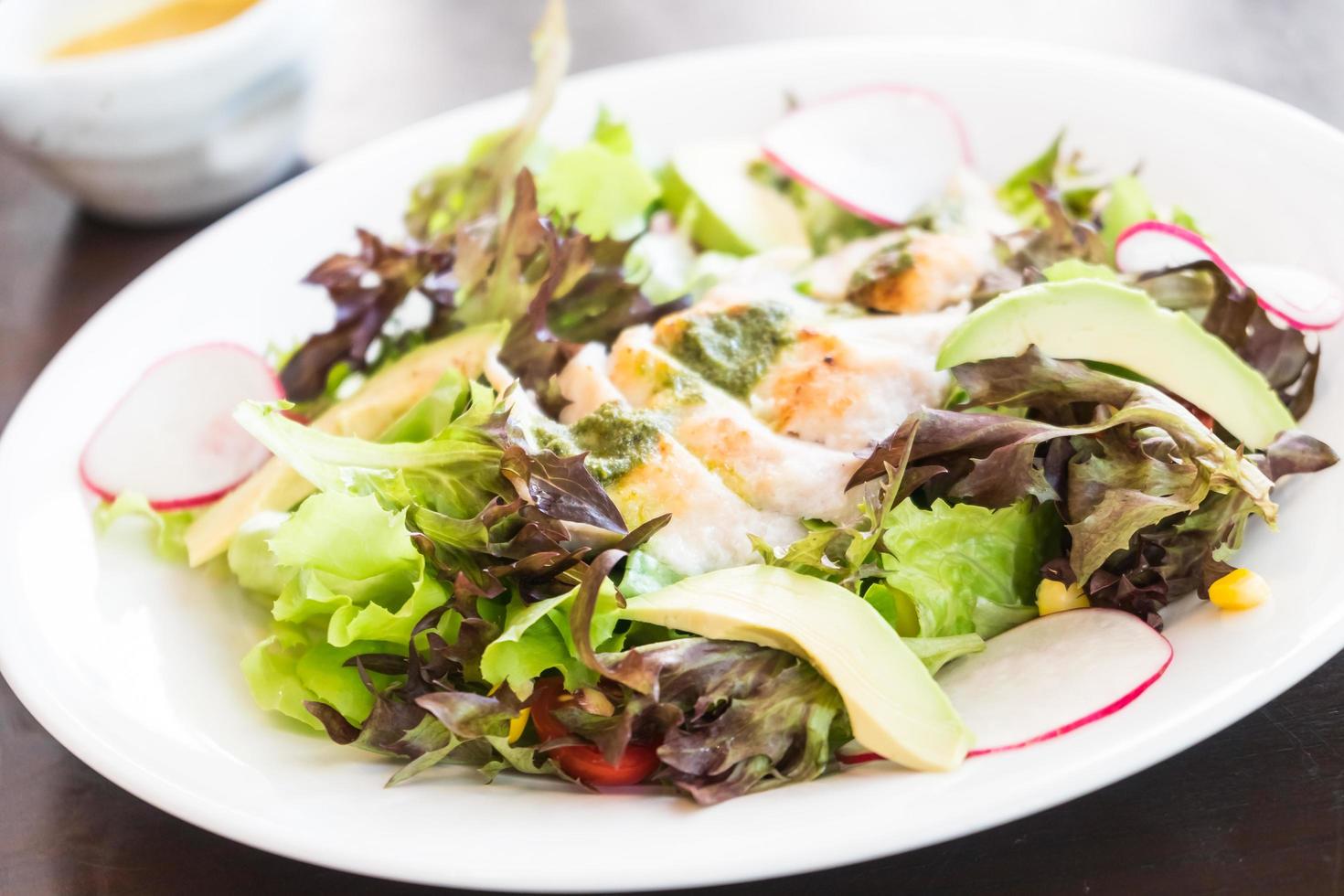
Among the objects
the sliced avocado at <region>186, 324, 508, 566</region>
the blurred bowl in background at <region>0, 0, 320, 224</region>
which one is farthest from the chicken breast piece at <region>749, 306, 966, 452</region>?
the blurred bowl in background at <region>0, 0, 320, 224</region>

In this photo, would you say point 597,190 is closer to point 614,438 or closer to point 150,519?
point 614,438

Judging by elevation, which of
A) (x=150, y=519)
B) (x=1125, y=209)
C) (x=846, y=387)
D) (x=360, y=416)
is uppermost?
(x=1125, y=209)

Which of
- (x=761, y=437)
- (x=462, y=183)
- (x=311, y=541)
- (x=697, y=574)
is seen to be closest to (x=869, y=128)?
(x=462, y=183)

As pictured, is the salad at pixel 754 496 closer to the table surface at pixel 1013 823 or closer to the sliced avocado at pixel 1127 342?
the sliced avocado at pixel 1127 342

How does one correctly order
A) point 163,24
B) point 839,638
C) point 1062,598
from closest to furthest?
point 839,638 < point 1062,598 < point 163,24

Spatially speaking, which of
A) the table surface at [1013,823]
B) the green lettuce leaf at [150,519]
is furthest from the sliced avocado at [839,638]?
the green lettuce leaf at [150,519]

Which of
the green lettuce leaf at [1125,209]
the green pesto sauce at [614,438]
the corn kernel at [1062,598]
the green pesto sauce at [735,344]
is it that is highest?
the green lettuce leaf at [1125,209]

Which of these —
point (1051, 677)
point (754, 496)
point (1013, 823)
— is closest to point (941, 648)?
point (1051, 677)
